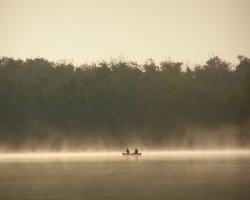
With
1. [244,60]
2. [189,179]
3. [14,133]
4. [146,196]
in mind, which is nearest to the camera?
[146,196]

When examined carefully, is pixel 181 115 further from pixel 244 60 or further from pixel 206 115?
pixel 244 60

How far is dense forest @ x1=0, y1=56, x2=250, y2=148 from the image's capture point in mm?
97500

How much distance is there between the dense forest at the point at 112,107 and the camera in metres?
97.5

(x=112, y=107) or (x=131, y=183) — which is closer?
(x=131, y=183)

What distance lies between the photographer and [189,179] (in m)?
37.2

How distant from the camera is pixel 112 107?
98812 millimetres

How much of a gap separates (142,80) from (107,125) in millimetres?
8688

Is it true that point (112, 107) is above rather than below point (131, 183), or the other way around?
above

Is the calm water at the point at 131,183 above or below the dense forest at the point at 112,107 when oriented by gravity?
below

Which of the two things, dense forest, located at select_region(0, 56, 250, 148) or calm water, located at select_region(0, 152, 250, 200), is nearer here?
calm water, located at select_region(0, 152, 250, 200)

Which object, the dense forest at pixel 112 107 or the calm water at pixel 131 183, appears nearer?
the calm water at pixel 131 183

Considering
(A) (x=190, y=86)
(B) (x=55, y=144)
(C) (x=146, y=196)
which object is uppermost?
(A) (x=190, y=86)

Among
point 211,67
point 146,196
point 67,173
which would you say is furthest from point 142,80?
point 146,196

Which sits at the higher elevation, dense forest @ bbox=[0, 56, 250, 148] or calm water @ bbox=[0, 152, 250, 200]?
dense forest @ bbox=[0, 56, 250, 148]
